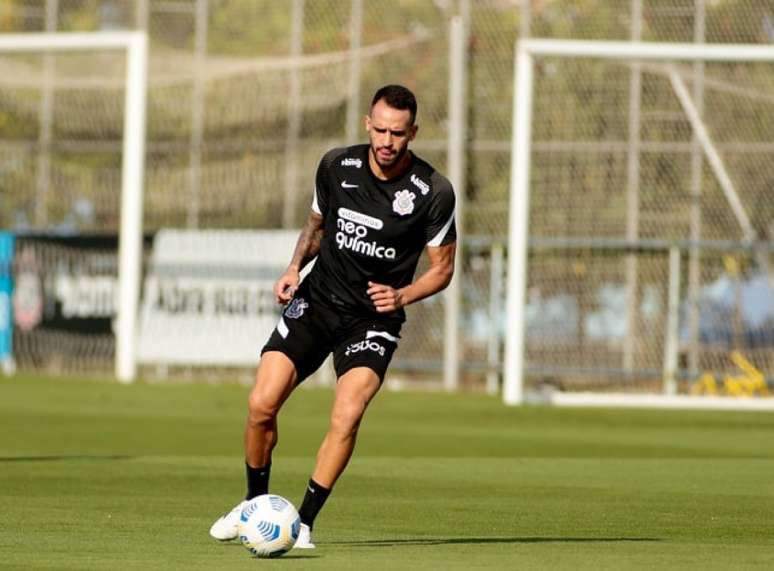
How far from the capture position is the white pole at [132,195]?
87.1 ft

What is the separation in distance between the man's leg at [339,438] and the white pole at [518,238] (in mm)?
13927

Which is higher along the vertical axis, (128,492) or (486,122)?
(486,122)

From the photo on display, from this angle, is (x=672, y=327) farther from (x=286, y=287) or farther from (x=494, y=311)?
(x=286, y=287)

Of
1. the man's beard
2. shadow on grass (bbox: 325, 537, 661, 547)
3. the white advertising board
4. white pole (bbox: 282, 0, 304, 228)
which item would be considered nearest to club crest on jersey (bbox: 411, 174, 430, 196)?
the man's beard

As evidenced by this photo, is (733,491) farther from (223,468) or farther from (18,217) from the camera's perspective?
(18,217)

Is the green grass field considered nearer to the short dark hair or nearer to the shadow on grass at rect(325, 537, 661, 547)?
the shadow on grass at rect(325, 537, 661, 547)

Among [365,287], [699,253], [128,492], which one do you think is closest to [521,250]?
[699,253]

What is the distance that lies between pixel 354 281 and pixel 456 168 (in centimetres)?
1837

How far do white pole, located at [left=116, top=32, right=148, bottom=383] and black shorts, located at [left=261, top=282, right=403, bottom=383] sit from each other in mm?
16216

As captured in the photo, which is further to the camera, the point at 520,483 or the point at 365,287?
the point at 520,483

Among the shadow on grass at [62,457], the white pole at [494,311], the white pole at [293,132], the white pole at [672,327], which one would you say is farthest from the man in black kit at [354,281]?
the white pole at [293,132]

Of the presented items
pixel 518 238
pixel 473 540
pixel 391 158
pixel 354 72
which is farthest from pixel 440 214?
pixel 354 72

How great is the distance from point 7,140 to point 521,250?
417 inches

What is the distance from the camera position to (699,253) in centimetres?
2723
